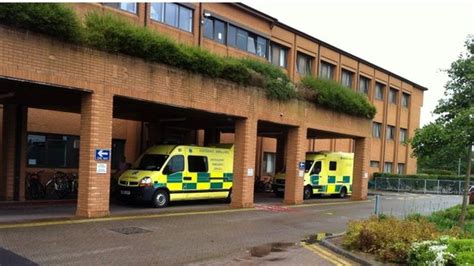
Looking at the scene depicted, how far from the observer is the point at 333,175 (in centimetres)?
2808

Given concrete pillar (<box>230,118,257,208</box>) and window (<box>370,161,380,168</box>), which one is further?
window (<box>370,161,380,168</box>)

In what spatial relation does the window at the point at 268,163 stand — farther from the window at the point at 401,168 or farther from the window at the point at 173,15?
the window at the point at 401,168

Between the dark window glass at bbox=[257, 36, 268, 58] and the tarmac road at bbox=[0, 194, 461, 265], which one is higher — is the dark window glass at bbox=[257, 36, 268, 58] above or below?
above

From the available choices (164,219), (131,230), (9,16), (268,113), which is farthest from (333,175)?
(9,16)

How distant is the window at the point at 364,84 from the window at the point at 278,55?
12.9 metres

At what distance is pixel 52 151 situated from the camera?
2148cm

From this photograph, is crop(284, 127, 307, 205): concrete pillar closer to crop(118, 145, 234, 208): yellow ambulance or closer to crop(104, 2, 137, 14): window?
crop(118, 145, 234, 208): yellow ambulance

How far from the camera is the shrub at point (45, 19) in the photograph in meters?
11.6

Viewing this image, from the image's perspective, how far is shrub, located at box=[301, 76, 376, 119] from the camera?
23219 mm

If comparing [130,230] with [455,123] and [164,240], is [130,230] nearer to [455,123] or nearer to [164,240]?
[164,240]

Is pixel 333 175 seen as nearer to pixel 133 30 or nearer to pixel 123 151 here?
pixel 123 151

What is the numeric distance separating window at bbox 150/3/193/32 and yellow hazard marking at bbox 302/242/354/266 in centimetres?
1644

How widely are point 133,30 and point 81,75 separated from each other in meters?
2.16

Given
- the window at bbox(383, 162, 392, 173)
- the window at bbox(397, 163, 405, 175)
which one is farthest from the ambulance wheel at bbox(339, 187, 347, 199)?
the window at bbox(397, 163, 405, 175)
